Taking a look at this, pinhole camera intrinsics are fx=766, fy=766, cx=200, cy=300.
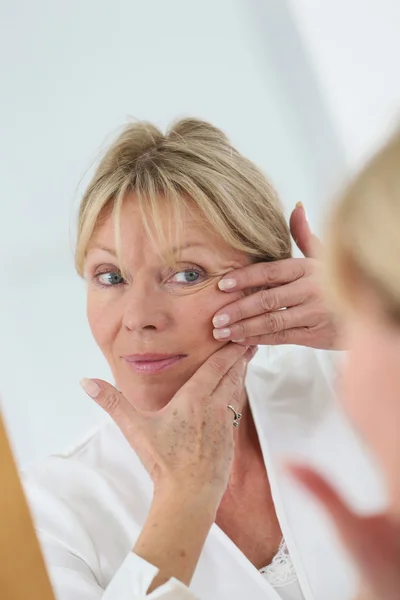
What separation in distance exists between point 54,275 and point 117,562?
49 centimetres

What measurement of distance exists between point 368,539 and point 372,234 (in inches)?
7.1

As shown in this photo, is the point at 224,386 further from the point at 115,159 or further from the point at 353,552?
the point at 353,552

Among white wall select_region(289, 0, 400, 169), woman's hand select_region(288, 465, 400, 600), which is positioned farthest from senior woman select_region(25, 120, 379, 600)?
white wall select_region(289, 0, 400, 169)

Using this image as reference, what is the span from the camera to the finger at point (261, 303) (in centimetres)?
96

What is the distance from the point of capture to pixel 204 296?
0.96 meters

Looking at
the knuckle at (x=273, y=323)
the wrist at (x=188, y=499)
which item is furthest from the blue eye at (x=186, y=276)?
the wrist at (x=188, y=499)

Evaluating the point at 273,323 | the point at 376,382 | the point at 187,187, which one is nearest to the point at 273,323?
the point at 273,323

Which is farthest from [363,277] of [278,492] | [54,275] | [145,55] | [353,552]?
[145,55]

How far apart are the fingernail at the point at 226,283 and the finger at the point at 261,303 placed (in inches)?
0.9

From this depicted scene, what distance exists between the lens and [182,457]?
721 mm

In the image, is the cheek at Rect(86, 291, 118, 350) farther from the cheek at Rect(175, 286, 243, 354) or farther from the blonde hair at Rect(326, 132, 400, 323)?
the blonde hair at Rect(326, 132, 400, 323)

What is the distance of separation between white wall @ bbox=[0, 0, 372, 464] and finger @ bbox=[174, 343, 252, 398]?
0.33 metres

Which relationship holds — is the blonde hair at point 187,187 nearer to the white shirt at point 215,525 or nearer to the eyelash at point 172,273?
the eyelash at point 172,273

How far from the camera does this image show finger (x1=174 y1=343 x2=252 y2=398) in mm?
827
